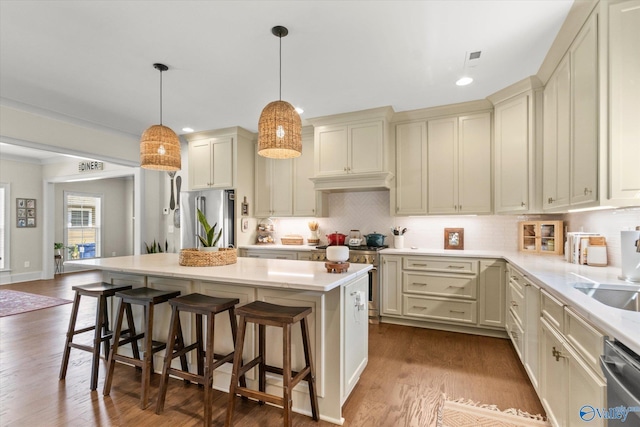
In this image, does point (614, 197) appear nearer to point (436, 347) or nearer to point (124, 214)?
point (436, 347)

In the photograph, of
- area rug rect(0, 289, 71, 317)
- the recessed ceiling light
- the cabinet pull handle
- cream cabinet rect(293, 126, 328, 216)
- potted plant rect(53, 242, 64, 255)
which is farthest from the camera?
potted plant rect(53, 242, 64, 255)

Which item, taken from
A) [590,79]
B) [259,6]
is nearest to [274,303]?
[259,6]

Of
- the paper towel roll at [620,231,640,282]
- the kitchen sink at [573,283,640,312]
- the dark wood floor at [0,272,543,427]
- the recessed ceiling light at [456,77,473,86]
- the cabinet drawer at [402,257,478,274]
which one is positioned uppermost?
the recessed ceiling light at [456,77,473,86]

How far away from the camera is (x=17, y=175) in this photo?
6.66m

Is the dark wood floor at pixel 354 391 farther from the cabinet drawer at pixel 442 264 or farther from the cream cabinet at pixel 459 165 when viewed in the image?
the cream cabinet at pixel 459 165

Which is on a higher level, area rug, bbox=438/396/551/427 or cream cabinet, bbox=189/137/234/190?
cream cabinet, bbox=189/137/234/190

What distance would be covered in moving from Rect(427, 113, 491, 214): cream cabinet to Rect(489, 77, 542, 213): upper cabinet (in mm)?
163

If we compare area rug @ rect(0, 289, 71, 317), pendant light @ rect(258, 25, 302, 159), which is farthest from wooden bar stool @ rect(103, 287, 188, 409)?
area rug @ rect(0, 289, 71, 317)

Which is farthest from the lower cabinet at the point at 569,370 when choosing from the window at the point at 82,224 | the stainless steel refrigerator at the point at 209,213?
the window at the point at 82,224

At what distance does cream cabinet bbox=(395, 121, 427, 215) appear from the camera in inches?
154

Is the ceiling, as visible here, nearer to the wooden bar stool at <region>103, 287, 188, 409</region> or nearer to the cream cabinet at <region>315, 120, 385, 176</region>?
the cream cabinet at <region>315, 120, 385, 176</region>

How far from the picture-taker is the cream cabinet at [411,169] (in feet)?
12.9

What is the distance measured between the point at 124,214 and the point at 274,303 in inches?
336

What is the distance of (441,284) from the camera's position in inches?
139
